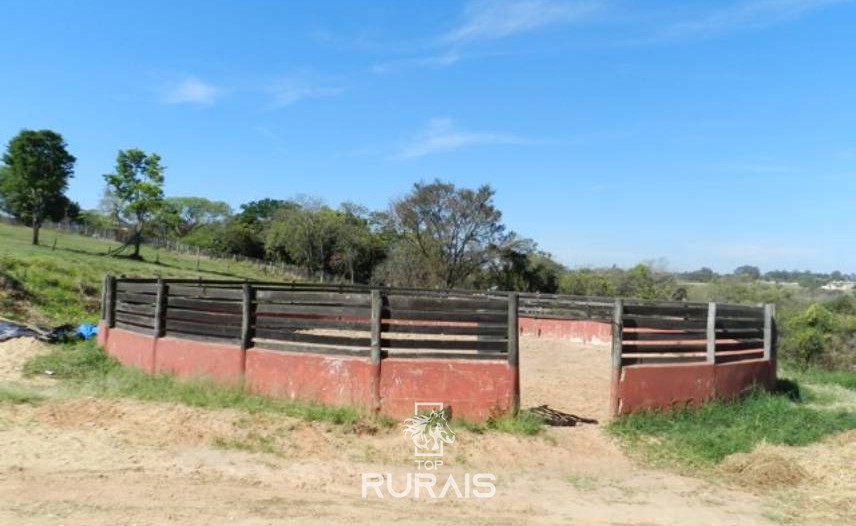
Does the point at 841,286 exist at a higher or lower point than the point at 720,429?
higher

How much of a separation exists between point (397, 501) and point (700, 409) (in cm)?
513

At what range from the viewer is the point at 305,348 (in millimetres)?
8422

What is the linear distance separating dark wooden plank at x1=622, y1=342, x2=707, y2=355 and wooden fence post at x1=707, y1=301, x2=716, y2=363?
92mm

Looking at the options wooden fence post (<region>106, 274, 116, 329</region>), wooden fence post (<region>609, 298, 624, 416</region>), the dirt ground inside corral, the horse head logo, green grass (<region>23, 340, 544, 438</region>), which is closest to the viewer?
the dirt ground inside corral

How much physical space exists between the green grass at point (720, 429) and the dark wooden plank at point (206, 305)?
16.9 ft

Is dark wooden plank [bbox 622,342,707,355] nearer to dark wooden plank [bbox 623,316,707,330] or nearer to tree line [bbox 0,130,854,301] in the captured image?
dark wooden plank [bbox 623,316,707,330]

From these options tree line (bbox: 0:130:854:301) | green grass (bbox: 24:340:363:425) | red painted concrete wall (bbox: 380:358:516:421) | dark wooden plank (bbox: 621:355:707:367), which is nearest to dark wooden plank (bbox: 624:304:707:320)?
dark wooden plank (bbox: 621:355:707:367)

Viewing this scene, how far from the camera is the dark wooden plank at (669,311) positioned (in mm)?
8930

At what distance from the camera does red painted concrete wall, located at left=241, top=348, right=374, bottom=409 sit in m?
7.95

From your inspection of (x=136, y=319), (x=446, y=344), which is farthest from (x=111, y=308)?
(x=446, y=344)

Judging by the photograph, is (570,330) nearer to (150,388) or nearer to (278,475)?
(150,388)

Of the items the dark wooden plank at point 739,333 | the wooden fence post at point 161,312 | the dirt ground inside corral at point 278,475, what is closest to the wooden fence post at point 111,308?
the wooden fence post at point 161,312

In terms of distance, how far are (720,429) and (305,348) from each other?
5275 mm

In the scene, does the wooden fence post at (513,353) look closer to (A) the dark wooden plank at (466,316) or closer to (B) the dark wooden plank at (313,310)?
(A) the dark wooden plank at (466,316)
